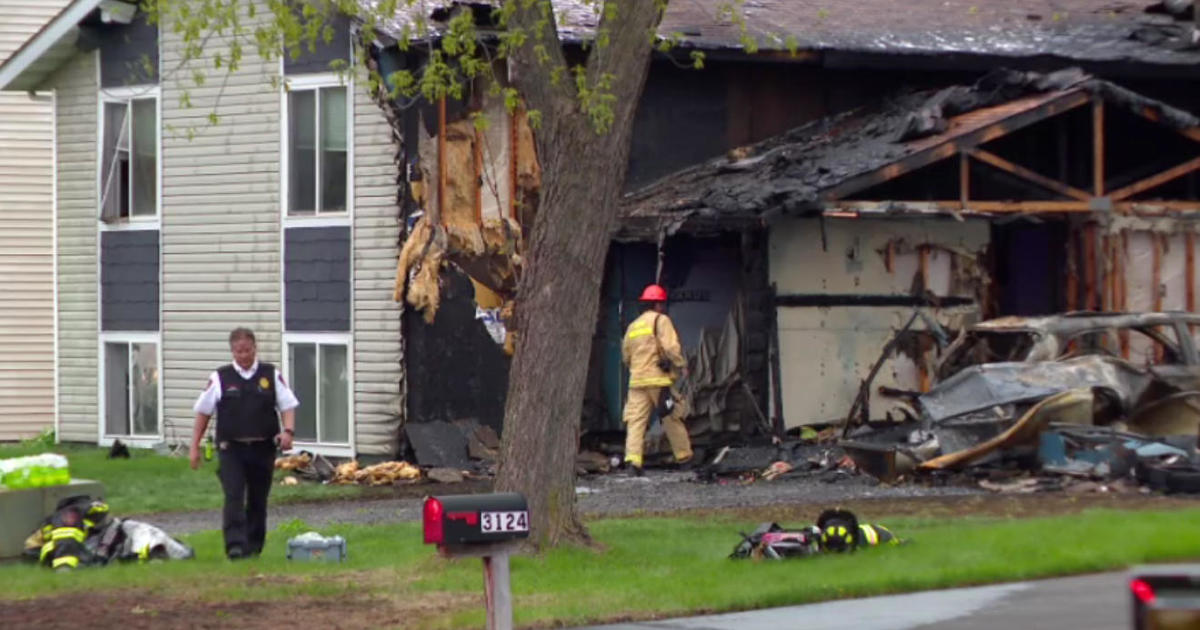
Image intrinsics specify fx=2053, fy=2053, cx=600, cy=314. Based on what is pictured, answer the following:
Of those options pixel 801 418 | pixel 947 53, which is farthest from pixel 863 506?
pixel 947 53

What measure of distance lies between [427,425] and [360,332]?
59.0 inches

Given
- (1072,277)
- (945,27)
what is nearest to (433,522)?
(1072,277)

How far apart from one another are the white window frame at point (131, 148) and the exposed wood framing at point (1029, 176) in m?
10.3

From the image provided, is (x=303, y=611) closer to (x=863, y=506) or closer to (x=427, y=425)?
(x=863, y=506)

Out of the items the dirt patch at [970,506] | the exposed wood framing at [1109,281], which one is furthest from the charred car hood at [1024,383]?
the exposed wood framing at [1109,281]

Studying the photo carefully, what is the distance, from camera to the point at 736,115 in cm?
2409

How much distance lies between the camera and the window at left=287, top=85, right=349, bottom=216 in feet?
77.7

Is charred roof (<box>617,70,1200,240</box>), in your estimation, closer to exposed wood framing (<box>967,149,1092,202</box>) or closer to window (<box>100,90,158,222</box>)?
exposed wood framing (<box>967,149,1092,202</box>)

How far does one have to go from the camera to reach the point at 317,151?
23844mm

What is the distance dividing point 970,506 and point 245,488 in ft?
19.7

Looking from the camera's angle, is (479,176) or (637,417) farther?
(479,176)

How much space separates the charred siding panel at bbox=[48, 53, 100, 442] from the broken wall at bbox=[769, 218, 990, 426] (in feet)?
31.6

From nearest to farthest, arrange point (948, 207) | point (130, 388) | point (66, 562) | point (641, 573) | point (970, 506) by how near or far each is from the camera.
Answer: point (641, 573), point (66, 562), point (970, 506), point (948, 207), point (130, 388)

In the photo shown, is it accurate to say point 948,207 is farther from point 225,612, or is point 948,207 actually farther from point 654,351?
point 225,612
